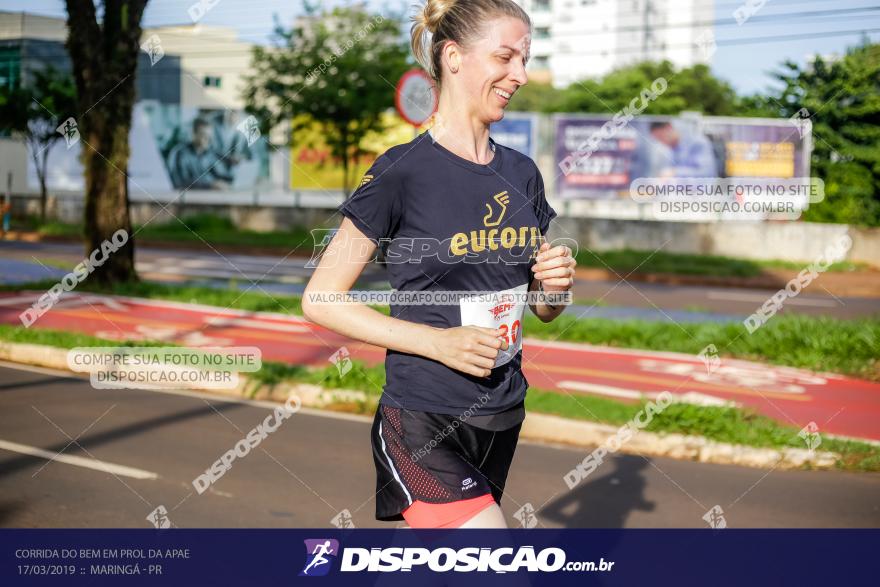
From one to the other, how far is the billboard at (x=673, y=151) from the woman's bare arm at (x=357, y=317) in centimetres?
3445

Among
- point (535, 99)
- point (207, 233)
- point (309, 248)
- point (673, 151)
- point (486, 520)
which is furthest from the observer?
point (535, 99)

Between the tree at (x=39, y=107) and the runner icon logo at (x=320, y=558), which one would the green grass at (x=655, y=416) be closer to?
the runner icon logo at (x=320, y=558)

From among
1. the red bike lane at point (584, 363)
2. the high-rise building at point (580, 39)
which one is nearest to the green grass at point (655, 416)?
the red bike lane at point (584, 363)

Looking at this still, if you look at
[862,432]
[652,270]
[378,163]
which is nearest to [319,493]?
[378,163]

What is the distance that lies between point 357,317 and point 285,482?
3560mm

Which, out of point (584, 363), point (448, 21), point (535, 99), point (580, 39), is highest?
point (580, 39)

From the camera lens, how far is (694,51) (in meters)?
82.5

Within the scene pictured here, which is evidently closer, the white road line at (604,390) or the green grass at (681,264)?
the white road line at (604,390)

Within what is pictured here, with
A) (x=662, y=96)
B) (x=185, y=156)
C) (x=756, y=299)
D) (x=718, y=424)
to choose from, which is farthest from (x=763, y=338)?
(x=662, y=96)

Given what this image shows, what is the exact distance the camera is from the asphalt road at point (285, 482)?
509cm

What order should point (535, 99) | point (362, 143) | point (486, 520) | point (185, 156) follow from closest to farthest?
point (486, 520) < point (362, 143) < point (185, 156) < point (535, 99)

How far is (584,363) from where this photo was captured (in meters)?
9.85

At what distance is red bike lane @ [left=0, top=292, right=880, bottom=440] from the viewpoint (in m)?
8.00

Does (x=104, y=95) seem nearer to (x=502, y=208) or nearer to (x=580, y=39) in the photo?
(x=502, y=208)
